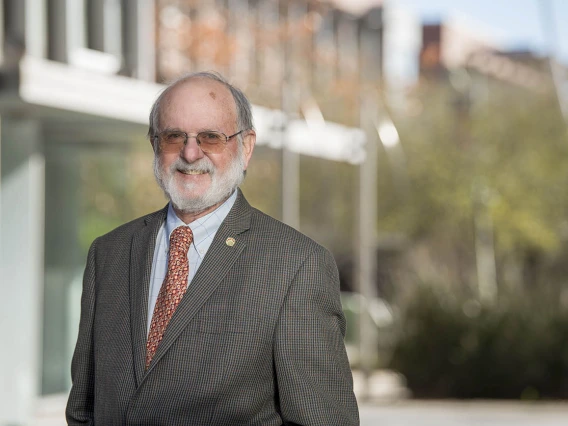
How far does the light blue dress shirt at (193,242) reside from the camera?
10.4 ft

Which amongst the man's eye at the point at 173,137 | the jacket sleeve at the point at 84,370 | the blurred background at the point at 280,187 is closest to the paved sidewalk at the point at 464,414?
the blurred background at the point at 280,187

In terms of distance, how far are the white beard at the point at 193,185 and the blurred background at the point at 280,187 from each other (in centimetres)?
382

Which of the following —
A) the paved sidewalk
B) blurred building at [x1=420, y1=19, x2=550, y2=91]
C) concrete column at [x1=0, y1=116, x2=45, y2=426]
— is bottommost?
the paved sidewalk

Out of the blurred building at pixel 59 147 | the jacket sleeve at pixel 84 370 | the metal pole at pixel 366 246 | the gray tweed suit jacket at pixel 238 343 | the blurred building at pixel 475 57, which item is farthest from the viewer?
the blurred building at pixel 475 57

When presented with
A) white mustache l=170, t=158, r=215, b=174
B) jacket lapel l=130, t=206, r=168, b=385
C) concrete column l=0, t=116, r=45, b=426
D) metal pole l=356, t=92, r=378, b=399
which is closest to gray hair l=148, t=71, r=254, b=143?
white mustache l=170, t=158, r=215, b=174

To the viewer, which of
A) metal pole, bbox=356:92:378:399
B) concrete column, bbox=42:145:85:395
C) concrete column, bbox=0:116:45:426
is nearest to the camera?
concrete column, bbox=0:116:45:426

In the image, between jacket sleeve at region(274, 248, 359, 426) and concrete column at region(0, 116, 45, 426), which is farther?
concrete column at region(0, 116, 45, 426)

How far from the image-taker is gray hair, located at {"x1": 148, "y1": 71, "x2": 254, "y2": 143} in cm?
322

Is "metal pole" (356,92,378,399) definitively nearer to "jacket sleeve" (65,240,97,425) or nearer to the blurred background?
the blurred background

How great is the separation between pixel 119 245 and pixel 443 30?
259ft

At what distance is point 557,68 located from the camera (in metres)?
34.4

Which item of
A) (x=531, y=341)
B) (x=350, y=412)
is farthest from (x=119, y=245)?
(x=531, y=341)

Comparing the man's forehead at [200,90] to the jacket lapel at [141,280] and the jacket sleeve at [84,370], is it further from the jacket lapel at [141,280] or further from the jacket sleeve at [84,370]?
the jacket sleeve at [84,370]

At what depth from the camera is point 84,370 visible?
130 inches
